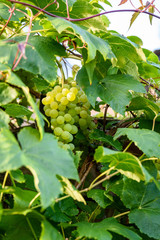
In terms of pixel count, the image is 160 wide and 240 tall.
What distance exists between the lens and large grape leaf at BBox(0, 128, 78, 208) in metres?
0.39

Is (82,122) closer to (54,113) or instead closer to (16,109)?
(54,113)

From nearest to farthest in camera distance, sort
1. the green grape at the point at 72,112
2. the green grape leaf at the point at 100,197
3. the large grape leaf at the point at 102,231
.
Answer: the large grape leaf at the point at 102,231, the green grape leaf at the point at 100,197, the green grape at the point at 72,112

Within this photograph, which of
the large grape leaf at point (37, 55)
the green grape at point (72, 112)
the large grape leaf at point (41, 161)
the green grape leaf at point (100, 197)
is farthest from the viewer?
the green grape at point (72, 112)

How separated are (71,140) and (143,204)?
28cm

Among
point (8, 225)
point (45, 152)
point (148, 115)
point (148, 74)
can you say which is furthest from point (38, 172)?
point (148, 74)

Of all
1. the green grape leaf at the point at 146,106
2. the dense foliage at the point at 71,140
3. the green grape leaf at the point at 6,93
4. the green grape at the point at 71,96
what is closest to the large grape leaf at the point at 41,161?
the dense foliage at the point at 71,140

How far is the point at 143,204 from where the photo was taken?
699mm

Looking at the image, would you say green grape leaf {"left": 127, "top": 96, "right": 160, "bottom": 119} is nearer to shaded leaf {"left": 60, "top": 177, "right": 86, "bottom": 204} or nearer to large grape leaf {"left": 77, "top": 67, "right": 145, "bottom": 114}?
large grape leaf {"left": 77, "top": 67, "right": 145, "bottom": 114}

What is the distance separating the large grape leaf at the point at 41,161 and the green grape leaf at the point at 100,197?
0.33 meters

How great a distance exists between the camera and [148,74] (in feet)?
3.63

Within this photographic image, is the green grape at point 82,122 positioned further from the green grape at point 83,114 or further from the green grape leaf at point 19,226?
the green grape leaf at point 19,226

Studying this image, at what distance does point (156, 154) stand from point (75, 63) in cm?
50

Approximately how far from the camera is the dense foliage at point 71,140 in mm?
450

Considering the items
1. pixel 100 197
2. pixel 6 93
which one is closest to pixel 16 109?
pixel 6 93
